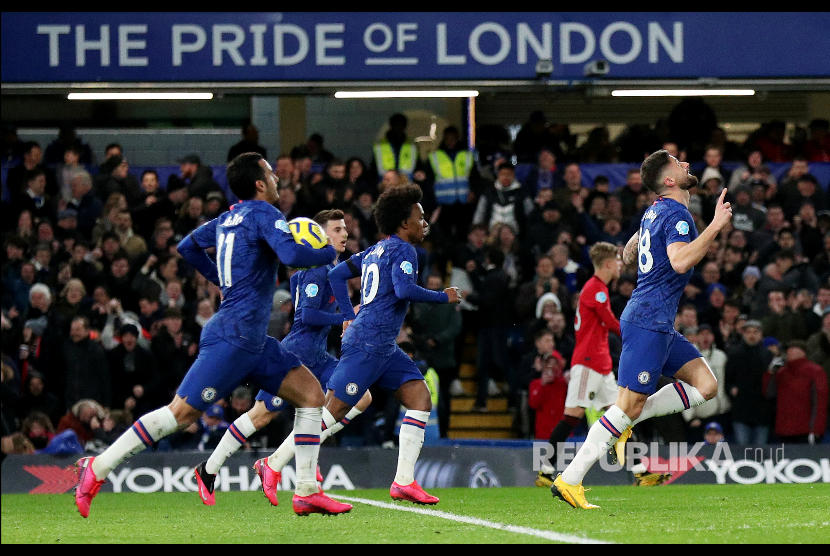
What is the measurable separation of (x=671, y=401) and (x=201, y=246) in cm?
333

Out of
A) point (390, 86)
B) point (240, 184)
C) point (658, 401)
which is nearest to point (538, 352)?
point (390, 86)

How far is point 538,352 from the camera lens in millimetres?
16547

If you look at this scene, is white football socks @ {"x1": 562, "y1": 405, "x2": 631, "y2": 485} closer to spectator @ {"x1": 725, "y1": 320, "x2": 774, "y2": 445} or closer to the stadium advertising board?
the stadium advertising board

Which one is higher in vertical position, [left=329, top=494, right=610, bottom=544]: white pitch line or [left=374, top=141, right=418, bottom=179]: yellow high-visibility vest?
[left=374, top=141, right=418, bottom=179]: yellow high-visibility vest

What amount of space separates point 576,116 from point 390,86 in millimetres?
7879

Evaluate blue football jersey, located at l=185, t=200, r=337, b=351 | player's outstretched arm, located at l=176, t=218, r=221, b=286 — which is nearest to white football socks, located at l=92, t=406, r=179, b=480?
blue football jersey, located at l=185, t=200, r=337, b=351

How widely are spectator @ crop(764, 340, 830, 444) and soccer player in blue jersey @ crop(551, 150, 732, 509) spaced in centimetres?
679

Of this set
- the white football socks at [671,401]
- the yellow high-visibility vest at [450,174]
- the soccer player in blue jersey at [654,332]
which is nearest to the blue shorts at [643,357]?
the soccer player in blue jersey at [654,332]

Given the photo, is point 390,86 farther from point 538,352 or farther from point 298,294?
point 298,294

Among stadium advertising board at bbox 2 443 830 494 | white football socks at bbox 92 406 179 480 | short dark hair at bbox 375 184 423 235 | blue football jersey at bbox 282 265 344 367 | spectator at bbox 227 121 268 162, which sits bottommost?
stadium advertising board at bbox 2 443 830 494

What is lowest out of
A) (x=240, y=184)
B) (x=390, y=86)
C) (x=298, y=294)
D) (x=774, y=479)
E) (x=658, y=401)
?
(x=774, y=479)

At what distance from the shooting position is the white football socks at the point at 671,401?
977 centimetres

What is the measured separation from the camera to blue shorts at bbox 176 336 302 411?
836cm

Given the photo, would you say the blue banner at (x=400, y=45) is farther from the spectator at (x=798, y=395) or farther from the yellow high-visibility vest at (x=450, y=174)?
the spectator at (x=798, y=395)
